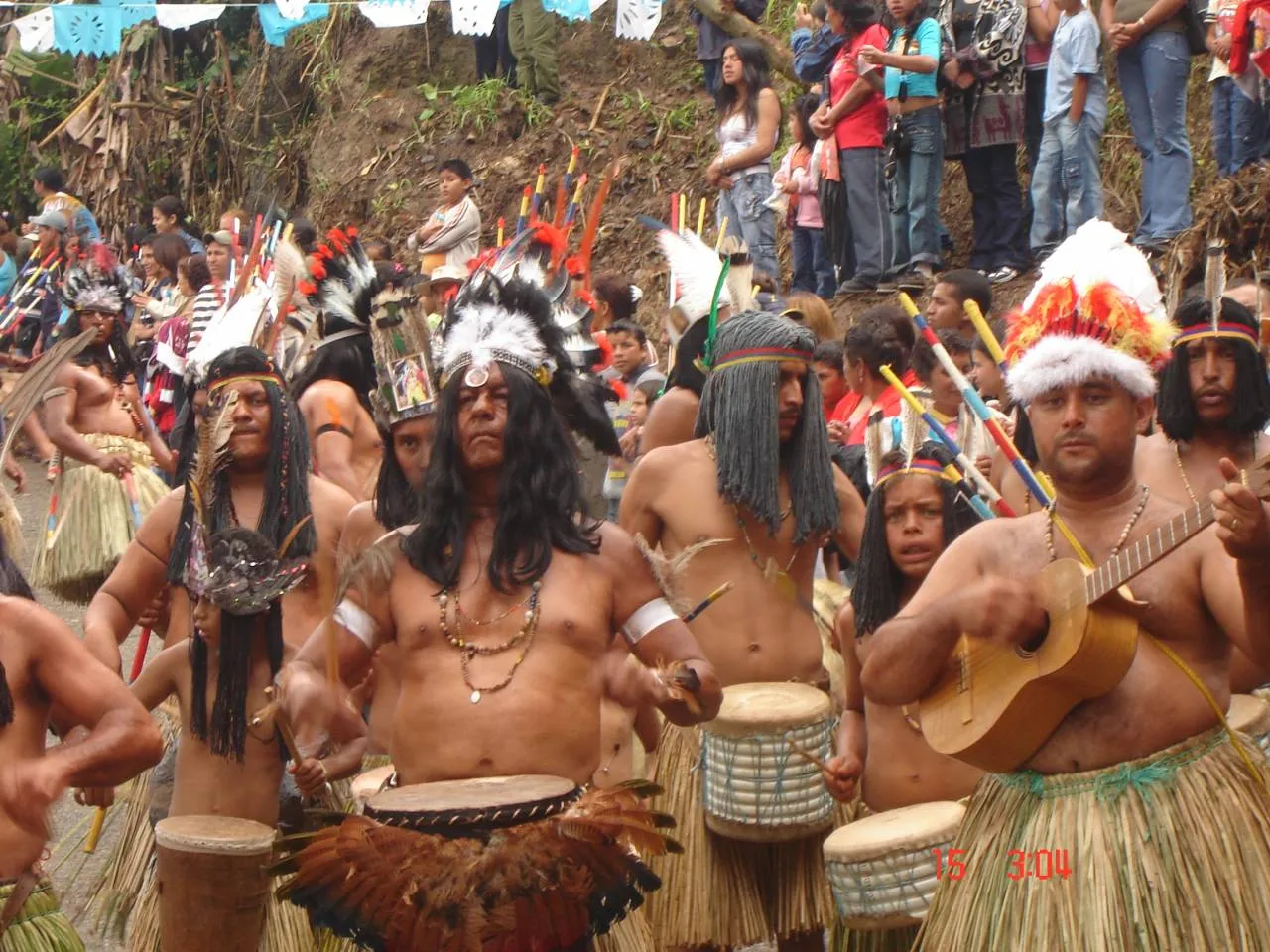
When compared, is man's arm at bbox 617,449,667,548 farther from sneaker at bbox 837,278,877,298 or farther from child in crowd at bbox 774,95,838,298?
child in crowd at bbox 774,95,838,298

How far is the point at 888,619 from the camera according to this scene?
205 inches

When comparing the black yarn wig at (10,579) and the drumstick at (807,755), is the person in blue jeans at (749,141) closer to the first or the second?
the drumstick at (807,755)

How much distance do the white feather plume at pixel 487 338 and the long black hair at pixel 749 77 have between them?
6.84 m

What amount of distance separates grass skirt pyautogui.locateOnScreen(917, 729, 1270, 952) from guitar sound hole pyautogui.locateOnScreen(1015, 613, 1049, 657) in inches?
11.6

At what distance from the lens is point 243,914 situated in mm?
4930

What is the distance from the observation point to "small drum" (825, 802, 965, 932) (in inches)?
181

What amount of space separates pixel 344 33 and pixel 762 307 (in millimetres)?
13974

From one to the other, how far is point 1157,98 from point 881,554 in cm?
509

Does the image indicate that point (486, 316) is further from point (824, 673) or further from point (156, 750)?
point (824, 673)

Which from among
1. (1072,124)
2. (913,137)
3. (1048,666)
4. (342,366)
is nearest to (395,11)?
(913,137)

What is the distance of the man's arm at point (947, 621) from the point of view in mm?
3795

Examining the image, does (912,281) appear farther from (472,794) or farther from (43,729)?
(43,729)

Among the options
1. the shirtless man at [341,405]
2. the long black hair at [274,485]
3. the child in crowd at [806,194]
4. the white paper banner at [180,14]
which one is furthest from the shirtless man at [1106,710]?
the white paper banner at [180,14]

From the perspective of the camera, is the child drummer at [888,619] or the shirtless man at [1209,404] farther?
the shirtless man at [1209,404]
